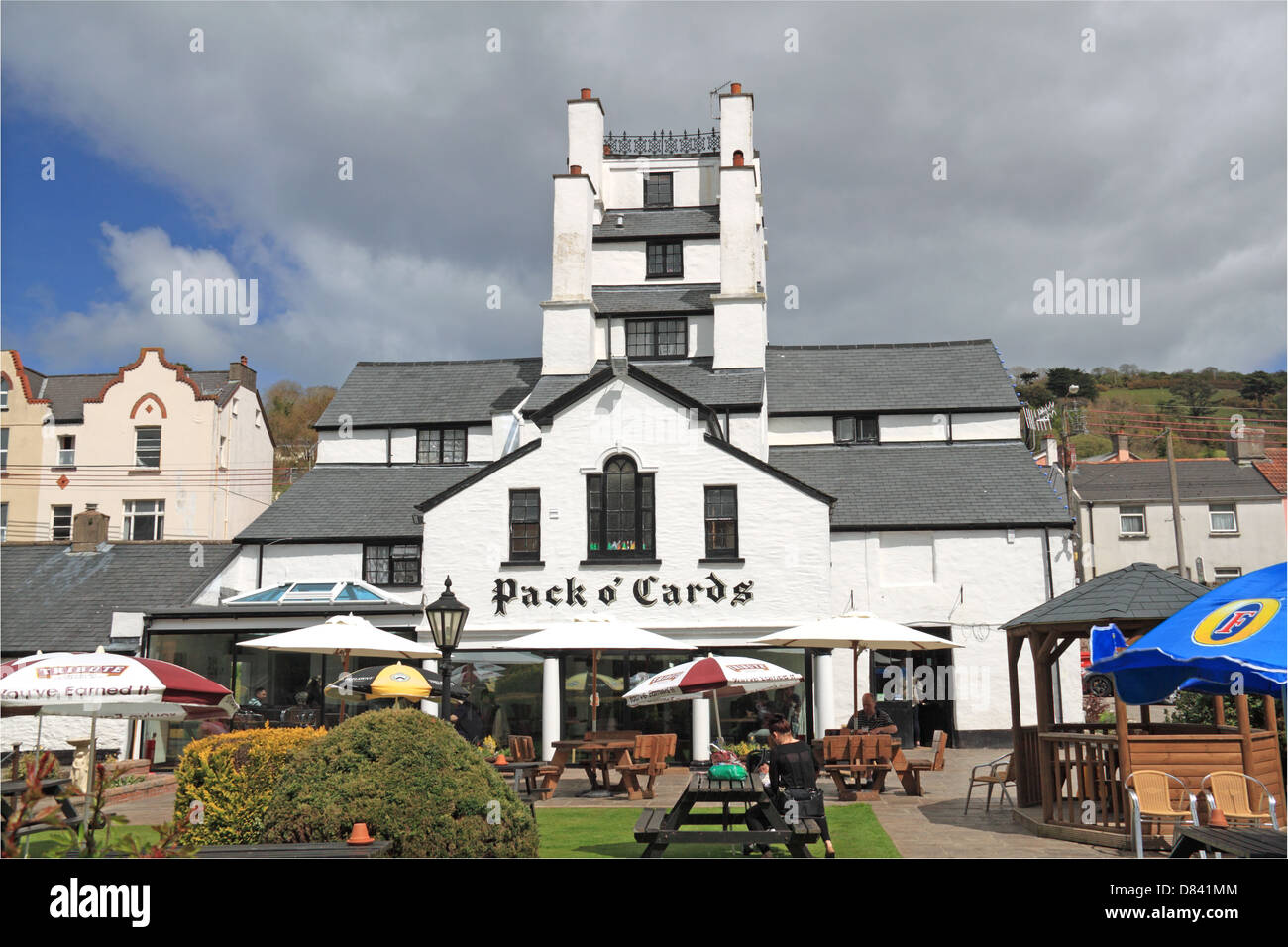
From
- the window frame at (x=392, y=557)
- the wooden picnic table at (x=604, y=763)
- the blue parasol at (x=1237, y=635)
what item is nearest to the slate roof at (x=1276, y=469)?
the window frame at (x=392, y=557)

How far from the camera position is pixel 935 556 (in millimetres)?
28062

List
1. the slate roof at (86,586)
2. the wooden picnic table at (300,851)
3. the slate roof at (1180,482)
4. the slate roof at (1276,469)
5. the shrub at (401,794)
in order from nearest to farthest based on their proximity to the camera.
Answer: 1. the wooden picnic table at (300,851)
2. the shrub at (401,794)
3. the slate roof at (86,586)
4. the slate roof at (1180,482)
5. the slate roof at (1276,469)

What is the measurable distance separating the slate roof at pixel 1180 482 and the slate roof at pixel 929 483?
2666 cm

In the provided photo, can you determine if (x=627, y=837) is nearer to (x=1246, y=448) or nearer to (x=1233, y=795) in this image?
(x=1233, y=795)

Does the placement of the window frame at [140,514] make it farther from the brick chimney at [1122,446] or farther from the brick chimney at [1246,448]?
the brick chimney at [1122,446]

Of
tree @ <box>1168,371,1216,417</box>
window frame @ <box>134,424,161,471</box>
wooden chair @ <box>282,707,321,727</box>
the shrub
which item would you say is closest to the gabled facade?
wooden chair @ <box>282,707,321,727</box>

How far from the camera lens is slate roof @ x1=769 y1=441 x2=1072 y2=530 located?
2808 cm

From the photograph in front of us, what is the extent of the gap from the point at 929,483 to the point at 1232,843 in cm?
2250

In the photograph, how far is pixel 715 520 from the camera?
2486 centimetres

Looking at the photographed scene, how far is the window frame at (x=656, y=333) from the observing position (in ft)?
105

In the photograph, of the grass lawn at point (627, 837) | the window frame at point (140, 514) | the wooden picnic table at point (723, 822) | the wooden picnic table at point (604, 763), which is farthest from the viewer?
the window frame at point (140, 514)

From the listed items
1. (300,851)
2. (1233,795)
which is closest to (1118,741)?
(1233,795)
